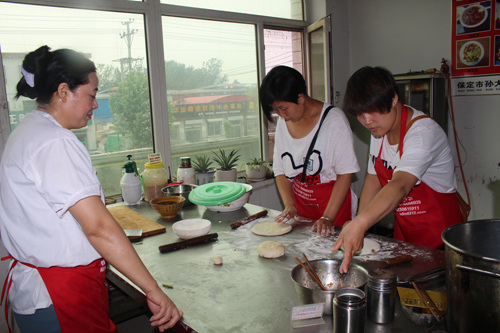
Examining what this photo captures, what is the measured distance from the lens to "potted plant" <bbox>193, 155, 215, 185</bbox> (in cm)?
373

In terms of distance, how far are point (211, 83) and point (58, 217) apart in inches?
120

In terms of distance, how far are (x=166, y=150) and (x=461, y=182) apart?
311 cm

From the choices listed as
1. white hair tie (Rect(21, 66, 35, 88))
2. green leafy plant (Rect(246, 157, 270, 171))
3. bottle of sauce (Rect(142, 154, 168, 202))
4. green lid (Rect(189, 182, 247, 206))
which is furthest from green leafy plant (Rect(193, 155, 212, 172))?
white hair tie (Rect(21, 66, 35, 88))

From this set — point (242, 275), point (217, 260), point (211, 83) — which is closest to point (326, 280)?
point (242, 275)

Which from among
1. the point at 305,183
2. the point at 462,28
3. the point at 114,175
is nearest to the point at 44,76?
the point at 305,183

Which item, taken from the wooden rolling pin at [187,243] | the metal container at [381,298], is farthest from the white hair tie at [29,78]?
the metal container at [381,298]

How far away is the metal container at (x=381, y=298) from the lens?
1.20 meters

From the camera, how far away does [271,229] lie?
7.05 feet

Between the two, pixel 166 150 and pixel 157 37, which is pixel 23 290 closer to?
pixel 166 150

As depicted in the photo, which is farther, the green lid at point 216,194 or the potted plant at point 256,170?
the potted plant at point 256,170

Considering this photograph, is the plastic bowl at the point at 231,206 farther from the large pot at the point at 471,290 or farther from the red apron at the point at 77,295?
the large pot at the point at 471,290

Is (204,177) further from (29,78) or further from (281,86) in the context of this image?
(29,78)

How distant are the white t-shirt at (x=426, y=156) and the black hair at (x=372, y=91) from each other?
0.19 m

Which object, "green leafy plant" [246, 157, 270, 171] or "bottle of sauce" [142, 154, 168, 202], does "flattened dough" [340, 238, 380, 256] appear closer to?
"bottle of sauce" [142, 154, 168, 202]
